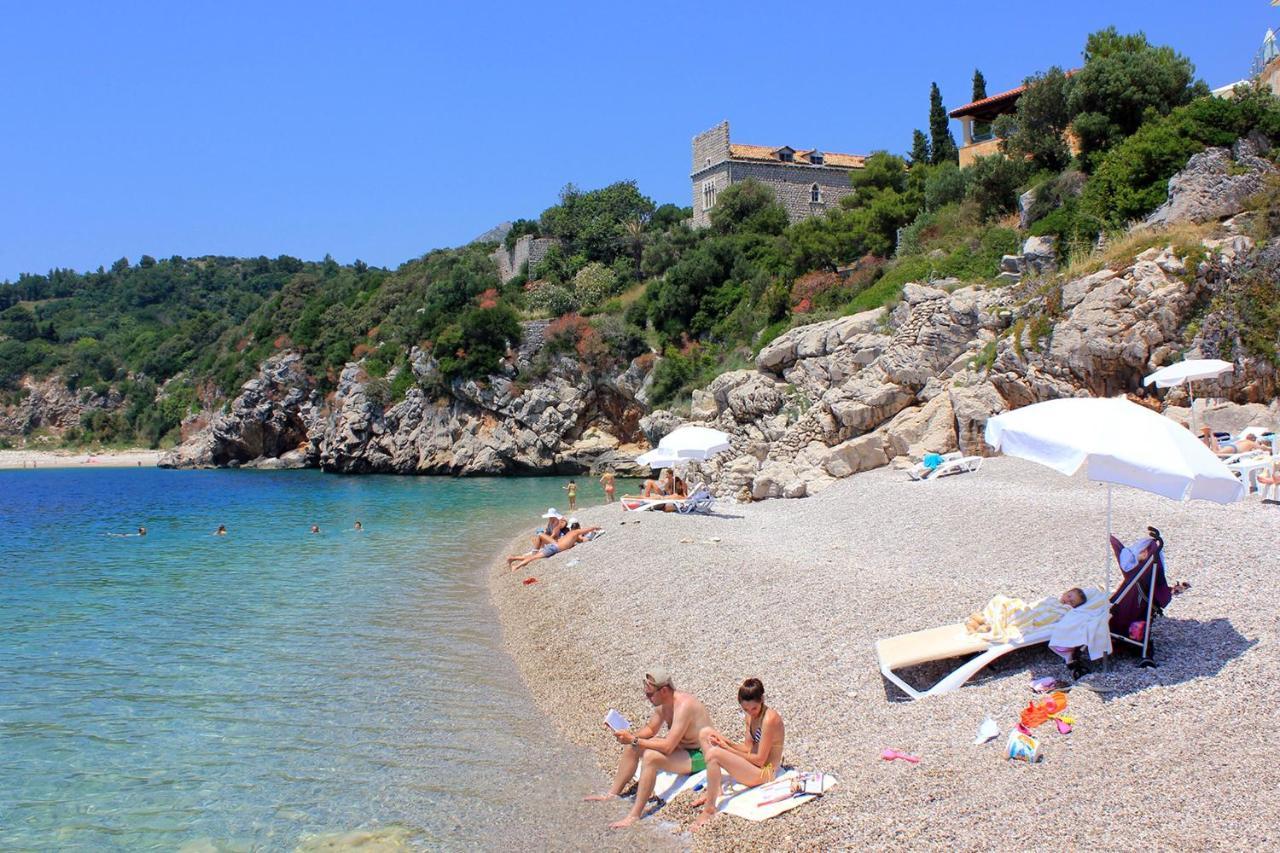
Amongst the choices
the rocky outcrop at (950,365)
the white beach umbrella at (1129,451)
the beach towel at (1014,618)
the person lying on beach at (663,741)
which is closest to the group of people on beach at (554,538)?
the rocky outcrop at (950,365)

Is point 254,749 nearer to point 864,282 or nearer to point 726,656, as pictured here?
point 726,656

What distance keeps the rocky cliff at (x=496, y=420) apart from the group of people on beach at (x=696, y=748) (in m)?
35.6

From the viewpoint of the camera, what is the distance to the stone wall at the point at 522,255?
5684 cm

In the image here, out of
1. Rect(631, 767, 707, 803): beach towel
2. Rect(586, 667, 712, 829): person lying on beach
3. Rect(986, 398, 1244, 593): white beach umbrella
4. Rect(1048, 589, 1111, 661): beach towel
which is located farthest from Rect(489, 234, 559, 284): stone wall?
Rect(1048, 589, 1111, 661): beach towel

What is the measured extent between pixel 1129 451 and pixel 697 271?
3551cm

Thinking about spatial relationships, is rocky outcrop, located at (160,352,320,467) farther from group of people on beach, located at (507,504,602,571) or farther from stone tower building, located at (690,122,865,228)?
group of people on beach, located at (507,504,602,571)

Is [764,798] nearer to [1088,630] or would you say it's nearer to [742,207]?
[1088,630]

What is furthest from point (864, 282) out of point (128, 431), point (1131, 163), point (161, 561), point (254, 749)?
point (128, 431)

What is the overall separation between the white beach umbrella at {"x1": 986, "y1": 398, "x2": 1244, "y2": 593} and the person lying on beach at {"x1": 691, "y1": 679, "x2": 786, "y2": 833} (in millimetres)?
2642

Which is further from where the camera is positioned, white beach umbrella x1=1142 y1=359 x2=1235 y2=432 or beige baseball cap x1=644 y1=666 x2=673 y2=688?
white beach umbrella x1=1142 y1=359 x2=1235 y2=432

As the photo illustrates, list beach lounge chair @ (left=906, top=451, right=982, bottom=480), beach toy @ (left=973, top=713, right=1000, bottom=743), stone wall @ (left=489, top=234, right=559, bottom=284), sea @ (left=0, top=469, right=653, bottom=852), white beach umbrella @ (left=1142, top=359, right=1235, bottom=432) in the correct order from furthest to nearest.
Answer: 1. stone wall @ (left=489, top=234, right=559, bottom=284)
2. beach lounge chair @ (left=906, top=451, right=982, bottom=480)
3. white beach umbrella @ (left=1142, top=359, right=1235, bottom=432)
4. sea @ (left=0, top=469, right=653, bottom=852)
5. beach toy @ (left=973, top=713, right=1000, bottom=743)

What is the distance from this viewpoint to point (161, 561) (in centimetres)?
1970

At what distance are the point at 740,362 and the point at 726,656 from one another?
24.4 m

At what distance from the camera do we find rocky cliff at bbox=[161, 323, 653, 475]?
44.9 m
